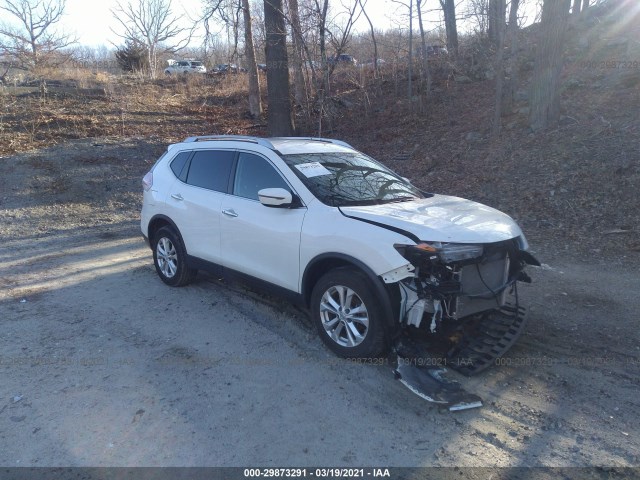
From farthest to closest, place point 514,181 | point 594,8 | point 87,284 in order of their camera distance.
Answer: point 594,8, point 514,181, point 87,284

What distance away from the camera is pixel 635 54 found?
13.8m

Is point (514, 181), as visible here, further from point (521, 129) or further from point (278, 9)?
point (278, 9)

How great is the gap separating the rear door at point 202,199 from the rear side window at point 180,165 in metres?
0.02

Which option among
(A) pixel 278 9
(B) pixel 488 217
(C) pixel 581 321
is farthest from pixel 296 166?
(A) pixel 278 9

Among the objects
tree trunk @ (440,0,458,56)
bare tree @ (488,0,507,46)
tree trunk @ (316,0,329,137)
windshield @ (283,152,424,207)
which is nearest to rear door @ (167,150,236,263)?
windshield @ (283,152,424,207)

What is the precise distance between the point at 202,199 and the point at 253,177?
814mm

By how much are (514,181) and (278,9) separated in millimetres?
6637

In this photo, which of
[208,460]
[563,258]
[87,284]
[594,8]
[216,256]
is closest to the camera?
[208,460]

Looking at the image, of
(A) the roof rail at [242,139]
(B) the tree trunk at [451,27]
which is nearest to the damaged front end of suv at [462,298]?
(A) the roof rail at [242,139]

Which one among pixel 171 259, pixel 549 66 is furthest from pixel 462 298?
pixel 549 66

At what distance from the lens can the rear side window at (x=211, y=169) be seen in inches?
232

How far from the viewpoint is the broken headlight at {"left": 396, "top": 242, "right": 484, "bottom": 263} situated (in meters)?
4.08

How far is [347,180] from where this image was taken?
5.40m

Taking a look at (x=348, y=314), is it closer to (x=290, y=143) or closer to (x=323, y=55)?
(x=290, y=143)
